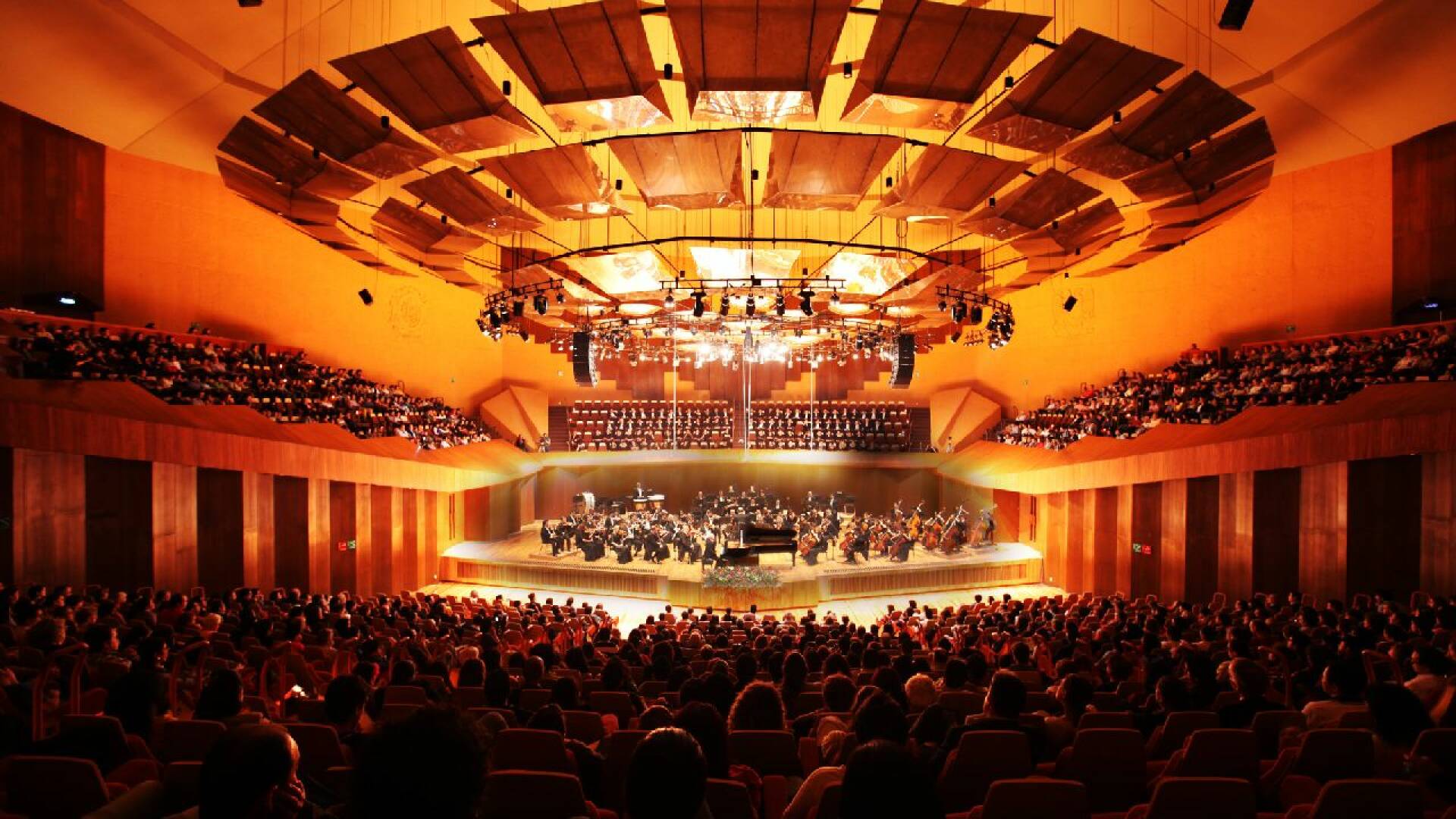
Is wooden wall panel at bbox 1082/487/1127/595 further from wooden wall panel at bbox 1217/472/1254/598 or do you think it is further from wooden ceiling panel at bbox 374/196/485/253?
wooden ceiling panel at bbox 374/196/485/253

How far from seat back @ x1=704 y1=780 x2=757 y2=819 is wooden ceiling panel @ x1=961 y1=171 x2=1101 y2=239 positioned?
36.1ft

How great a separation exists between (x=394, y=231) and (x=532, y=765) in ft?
42.3

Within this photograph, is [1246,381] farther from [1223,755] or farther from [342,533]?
[342,533]

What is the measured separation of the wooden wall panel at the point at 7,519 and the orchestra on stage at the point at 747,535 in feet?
32.1

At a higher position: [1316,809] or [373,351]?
[373,351]

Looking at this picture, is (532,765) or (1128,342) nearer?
(532,765)

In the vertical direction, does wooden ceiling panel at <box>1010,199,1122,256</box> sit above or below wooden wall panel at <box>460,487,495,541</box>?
above

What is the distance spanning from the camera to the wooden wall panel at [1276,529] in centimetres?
1308

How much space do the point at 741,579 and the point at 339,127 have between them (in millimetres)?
10814

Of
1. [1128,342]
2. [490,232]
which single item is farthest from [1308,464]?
[490,232]

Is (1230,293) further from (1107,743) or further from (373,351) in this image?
(373,351)

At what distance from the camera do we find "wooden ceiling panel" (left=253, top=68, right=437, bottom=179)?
30.8 feet

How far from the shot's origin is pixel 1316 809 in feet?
8.23

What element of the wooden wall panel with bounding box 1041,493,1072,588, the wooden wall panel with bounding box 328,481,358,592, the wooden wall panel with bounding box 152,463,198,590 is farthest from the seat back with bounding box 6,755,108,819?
the wooden wall panel with bounding box 1041,493,1072,588
